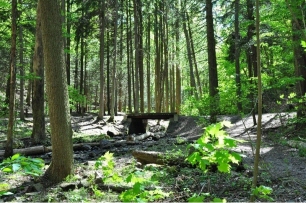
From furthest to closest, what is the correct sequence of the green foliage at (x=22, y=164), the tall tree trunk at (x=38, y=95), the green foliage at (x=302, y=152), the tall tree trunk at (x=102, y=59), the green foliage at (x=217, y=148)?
the tall tree trunk at (x=102, y=59) < the tall tree trunk at (x=38, y=95) < the green foliage at (x=302, y=152) < the green foliage at (x=217, y=148) < the green foliage at (x=22, y=164)

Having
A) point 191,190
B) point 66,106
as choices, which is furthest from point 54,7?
point 191,190

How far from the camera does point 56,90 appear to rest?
636cm

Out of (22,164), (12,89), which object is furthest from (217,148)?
(12,89)

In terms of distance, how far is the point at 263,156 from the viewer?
25.0 ft

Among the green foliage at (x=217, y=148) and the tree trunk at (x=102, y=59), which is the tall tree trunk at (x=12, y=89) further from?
the tree trunk at (x=102, y=59)

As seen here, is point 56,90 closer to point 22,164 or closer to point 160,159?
point 160,159

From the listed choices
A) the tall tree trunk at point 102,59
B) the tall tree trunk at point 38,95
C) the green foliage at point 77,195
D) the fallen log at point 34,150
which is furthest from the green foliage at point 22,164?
the tall tree trunk at point 102,59

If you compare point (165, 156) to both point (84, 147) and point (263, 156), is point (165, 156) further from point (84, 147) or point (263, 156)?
point (84, 147)

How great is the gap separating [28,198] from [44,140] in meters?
7.02

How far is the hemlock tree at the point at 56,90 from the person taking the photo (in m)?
6.27

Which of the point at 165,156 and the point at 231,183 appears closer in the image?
the point at 231,183

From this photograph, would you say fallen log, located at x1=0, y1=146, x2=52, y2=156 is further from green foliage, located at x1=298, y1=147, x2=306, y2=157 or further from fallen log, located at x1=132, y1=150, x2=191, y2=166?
green foliage, located at x1=298, y1=147, x2=306, y2=157

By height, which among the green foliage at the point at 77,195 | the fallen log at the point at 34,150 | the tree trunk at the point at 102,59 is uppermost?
the tree trunk at the point at 102,59

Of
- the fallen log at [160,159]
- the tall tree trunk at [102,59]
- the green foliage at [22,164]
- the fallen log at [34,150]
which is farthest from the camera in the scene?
the tall tree trunk at [102,59]
